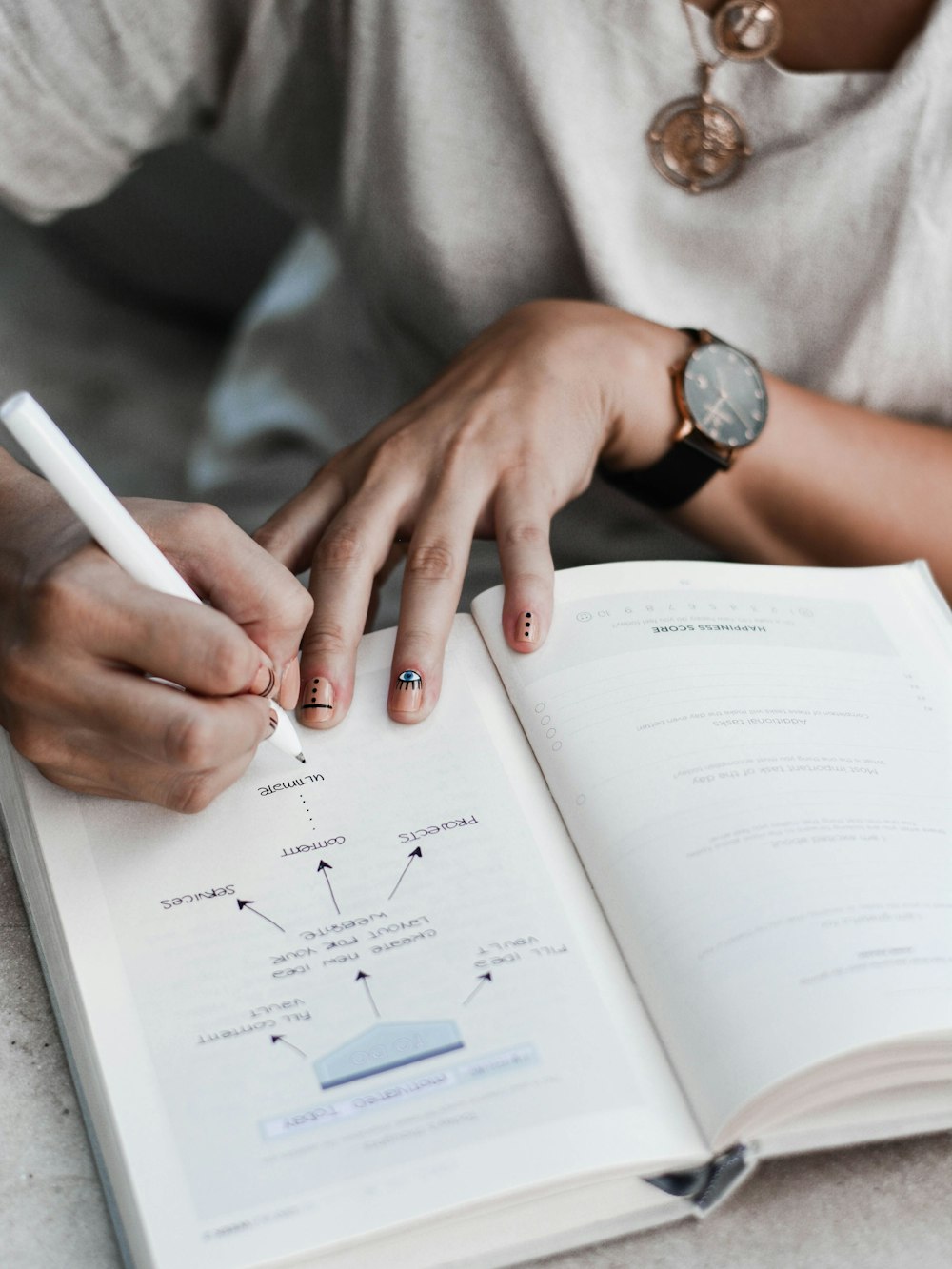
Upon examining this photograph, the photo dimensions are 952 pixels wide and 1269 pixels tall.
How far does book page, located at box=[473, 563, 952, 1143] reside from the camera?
1.48 ft

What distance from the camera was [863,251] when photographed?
2.59ft

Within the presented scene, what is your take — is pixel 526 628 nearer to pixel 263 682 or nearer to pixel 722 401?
pixel 263 682

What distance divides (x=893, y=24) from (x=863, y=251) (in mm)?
146

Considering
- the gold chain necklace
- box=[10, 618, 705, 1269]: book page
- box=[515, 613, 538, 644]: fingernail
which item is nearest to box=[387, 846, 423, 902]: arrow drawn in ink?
box=[10, 618, 705, 1269]: book page

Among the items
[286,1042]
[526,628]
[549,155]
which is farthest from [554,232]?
[286,1042]

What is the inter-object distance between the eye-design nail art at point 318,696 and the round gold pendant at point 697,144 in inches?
18.7

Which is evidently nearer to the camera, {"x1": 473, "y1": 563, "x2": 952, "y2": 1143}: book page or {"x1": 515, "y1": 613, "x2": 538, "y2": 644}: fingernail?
{"x1": 473, "y1": 563, "x2": 952, "y2": 1143}: book page

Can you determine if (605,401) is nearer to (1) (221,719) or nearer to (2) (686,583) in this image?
(2) (686,583)

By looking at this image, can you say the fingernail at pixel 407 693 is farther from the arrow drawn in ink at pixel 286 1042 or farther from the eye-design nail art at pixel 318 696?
the arrow drawn in ink at pixel 286 1042

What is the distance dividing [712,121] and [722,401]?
0.20 m

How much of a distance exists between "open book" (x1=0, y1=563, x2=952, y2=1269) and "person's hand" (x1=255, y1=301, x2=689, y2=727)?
0.02m

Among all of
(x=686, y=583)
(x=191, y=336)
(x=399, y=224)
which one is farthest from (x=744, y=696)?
(x=191, y=336)

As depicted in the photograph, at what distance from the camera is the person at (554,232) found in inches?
26.1

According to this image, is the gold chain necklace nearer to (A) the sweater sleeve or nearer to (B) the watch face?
(B) the watch face
